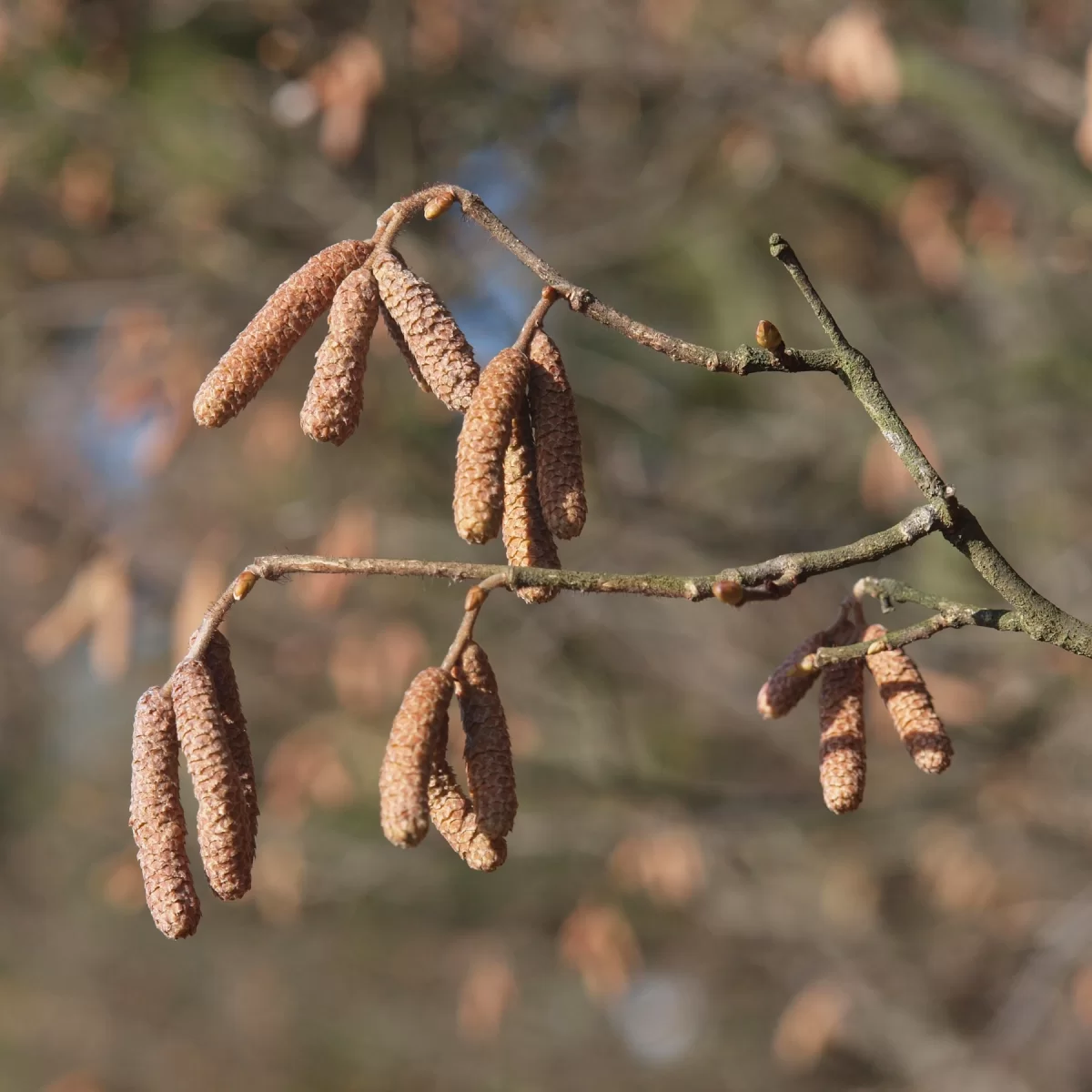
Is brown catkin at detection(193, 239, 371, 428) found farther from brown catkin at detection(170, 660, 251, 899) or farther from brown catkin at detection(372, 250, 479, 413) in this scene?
brown catkin at detection(170, 660, 251, 899)

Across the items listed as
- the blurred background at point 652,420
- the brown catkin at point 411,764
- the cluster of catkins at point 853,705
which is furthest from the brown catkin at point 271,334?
→ the blurred background at point 652,420

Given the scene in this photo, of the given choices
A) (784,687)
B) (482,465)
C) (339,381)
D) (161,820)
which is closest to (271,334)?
(339,381)

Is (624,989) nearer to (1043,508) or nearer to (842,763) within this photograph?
(1043,508)

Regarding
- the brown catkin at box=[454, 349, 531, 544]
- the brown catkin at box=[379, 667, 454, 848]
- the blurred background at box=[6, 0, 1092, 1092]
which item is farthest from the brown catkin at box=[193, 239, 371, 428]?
the blurred background at box=[6, 0, 1092, 1092]

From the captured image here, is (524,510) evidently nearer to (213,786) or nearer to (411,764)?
(411,764)

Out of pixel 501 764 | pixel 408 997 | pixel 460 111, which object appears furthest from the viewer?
pixel 408 997

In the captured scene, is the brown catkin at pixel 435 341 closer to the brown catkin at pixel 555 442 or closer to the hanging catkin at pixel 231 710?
the brown catkin at pixel 555 442

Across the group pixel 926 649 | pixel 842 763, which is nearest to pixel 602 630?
pixel 926 649
